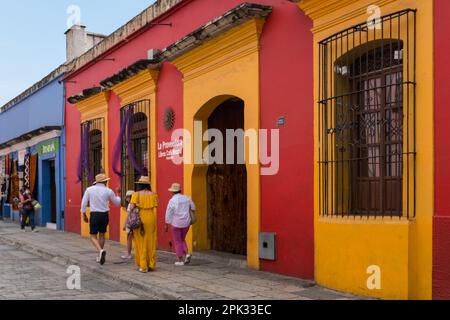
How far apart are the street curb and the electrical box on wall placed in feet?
6.01

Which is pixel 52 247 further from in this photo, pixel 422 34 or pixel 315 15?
pixel 422 34

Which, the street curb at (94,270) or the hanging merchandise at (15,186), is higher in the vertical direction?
the hanging merchandise at (15,186)

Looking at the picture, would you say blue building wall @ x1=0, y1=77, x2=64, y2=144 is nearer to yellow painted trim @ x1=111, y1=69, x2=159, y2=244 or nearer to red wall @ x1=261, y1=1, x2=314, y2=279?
yellow painted trim @ x1=111, y1=69, x2=159, y2=244

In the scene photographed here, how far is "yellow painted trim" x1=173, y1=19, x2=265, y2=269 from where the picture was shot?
874cm

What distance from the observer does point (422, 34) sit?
5.98m

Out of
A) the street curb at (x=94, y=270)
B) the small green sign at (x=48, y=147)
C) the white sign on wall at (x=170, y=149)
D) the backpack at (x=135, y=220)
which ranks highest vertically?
the small green sign at (x=48, y=147)

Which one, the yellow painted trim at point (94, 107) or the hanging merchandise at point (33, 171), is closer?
the yellow painted trim at point (94, 107)

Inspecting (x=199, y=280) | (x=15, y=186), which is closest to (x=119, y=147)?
(x=199, y=280)

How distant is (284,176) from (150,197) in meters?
2.25

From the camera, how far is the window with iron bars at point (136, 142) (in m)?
12.6

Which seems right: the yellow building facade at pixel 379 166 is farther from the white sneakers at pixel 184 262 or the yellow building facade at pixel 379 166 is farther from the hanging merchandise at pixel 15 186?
the hanging merchandise at pixel 15 186

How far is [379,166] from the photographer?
677 cm

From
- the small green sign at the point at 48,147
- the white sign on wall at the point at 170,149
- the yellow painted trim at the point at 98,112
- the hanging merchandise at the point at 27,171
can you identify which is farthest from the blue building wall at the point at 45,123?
the white sign on wall at the point at 170,149

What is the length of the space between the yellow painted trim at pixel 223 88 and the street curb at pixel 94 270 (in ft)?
6.28
